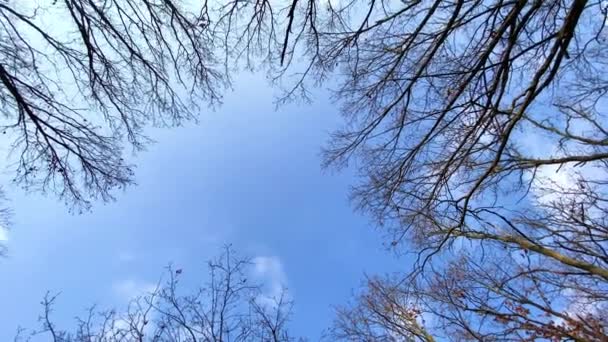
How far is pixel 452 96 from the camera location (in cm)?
425

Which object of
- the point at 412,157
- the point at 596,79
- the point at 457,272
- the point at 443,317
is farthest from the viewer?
the point at 457,272

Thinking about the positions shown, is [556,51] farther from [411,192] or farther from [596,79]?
[596,79]

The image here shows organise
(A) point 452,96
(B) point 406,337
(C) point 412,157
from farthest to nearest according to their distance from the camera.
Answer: (B) point 406,337 → (C) point 412,157 → (A) point 452,96

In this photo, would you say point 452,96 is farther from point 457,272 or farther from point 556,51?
point 457,272

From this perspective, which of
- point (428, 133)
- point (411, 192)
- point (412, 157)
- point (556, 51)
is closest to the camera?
point (556, 51)

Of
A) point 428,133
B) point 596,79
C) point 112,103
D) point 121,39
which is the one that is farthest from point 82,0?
point 596,79

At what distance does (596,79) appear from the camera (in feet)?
18.5

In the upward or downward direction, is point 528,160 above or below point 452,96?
above

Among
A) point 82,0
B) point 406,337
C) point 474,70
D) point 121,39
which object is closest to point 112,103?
point 121,39

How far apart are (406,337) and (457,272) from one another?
2317 mm

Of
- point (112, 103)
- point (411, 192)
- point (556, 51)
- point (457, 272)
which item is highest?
point (112, 103)

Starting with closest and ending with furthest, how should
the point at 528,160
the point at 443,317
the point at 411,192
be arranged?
the point at 411,192 < the point at 528,160 < the point at 443,317

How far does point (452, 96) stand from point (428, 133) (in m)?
0.53

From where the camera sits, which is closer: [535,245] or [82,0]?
[82,0]
